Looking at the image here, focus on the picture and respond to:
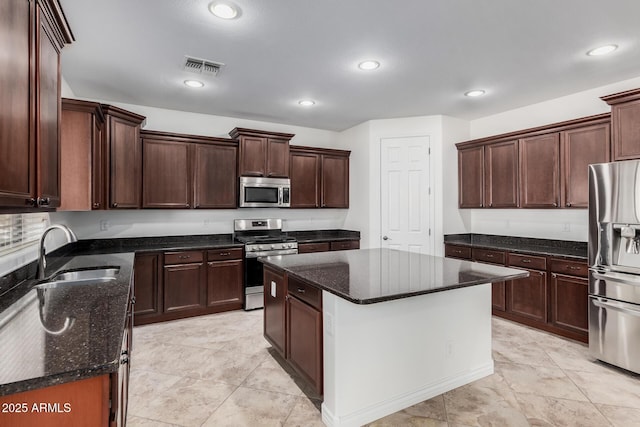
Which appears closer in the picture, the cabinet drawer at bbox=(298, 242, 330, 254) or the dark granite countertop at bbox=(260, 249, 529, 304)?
the dark granite countertop at bbox=(260, 249, 529, 304)

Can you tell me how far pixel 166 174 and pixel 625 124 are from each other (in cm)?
482

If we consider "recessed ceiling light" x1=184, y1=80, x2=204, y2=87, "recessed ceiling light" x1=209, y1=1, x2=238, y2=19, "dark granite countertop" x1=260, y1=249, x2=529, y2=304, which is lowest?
"dark granite countertop" x1=260, y1=249, x2=529, y2=304

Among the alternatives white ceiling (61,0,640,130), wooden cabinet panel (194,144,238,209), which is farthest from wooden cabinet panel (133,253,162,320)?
white ceiling (61,0,640,130)

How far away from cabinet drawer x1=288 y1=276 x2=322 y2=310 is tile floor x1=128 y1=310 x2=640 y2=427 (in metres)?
0.71

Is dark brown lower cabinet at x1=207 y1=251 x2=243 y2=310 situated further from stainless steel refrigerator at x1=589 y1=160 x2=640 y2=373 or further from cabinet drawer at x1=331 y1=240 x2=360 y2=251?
stainless steel refrigerator at x1=589 y1=160 x2=640 y2=373

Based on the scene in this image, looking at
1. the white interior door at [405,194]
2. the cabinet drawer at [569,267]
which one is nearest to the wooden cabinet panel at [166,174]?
the white interior door at [405,194]

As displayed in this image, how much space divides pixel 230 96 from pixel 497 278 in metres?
3.40

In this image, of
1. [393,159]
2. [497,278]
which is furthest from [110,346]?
[393,159]

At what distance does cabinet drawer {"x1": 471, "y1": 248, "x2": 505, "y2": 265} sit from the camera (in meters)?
4.01

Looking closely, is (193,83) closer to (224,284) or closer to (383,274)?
(224,284)

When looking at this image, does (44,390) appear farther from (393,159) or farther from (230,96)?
(393,159)

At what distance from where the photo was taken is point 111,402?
1123 mm

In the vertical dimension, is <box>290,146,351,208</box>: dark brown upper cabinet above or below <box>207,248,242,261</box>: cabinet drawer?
above

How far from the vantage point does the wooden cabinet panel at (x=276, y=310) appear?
274 centimetres
